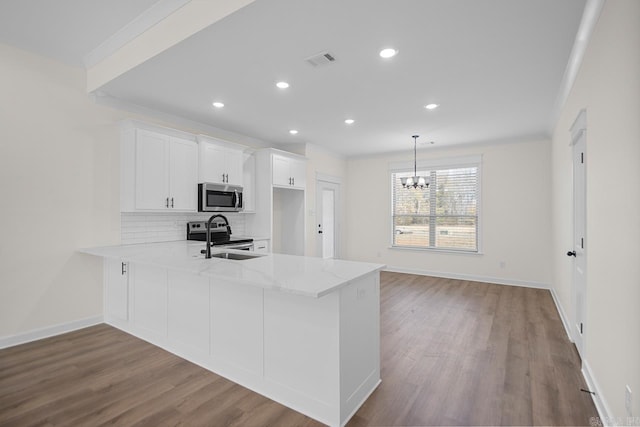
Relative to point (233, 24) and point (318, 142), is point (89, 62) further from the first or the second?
point (318, 142)

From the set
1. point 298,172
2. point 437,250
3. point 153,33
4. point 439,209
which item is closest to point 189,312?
point 153,33

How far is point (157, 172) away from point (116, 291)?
150 centimetres

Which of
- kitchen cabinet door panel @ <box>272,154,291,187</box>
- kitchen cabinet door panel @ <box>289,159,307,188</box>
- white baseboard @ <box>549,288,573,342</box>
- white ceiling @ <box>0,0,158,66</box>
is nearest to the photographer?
white ceiling @ <box>0,0,158,66</box>

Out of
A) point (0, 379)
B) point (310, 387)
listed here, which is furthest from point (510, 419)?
point (0, 379)

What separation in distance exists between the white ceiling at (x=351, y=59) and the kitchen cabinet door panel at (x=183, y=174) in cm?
49

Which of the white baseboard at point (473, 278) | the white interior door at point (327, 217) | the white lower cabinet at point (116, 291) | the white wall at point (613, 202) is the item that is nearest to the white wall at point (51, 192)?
the white lower cabinet at point (116, 291)

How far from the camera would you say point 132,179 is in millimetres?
3621

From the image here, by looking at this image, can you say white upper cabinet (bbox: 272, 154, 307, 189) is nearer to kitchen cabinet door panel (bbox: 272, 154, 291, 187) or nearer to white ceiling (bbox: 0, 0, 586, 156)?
kitchen cabinet door panel (bbox: 272, 154, 291, 187)

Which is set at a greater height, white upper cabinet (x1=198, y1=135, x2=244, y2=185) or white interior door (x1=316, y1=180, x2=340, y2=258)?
white upper cabinet (x1=198, y1=135, x2=244, y2=185)

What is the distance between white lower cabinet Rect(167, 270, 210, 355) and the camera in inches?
99.1

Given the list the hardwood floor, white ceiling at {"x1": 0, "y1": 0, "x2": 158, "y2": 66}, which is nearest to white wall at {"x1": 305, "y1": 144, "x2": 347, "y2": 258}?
→ the hardwood floor

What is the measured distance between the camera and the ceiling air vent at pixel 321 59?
103 inches

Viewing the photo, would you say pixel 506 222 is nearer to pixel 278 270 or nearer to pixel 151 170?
pixel 278 270

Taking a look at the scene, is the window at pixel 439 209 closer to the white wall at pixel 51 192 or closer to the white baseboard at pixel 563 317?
the white baseboard at pixel 563 317
